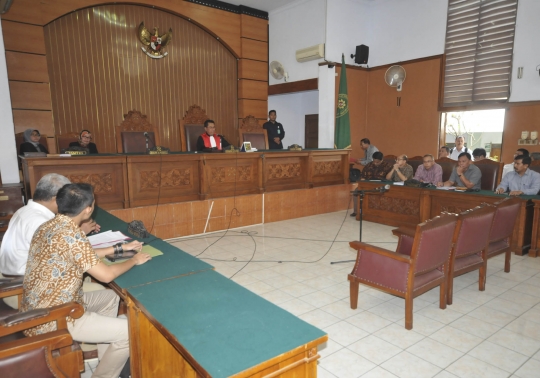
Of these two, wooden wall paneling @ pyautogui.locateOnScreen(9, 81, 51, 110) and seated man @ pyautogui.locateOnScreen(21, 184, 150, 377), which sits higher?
wooden wall paneling @ pyautogui.locateOnScreen(9, 81, 51, 110)

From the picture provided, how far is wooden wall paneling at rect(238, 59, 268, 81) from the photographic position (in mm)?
8609

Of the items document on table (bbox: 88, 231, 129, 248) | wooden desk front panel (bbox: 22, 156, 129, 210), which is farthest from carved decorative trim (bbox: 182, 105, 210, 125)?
document on table (bbox: 88, 231, 129, 248)

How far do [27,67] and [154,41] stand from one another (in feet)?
7.83

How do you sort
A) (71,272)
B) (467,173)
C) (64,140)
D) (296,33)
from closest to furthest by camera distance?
(71,272) → (467,173) → (64,140) → (296,33)

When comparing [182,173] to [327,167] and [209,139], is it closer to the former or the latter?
[209,139]

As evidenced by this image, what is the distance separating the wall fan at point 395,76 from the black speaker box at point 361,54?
0.59 meters

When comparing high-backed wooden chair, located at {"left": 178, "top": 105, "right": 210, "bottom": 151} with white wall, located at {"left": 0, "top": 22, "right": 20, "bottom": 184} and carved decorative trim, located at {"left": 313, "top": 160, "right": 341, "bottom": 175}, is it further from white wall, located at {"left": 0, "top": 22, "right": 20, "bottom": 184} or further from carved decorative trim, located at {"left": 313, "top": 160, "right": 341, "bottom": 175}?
white wall, located at {"left": 0, "top": 22, "right": 20, "bottom": 184}

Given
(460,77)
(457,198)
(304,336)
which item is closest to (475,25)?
(460,77)

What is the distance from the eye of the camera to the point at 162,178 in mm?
4633

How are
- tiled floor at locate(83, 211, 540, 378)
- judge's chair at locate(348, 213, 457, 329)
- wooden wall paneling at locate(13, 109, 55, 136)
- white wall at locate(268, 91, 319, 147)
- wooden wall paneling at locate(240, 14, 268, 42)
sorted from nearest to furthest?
1. tiled floor at locate(83, 211, 540, 378)
2. judge's chair at locate(348, 213, 457, 329)
3. wooden wall paneling at locate(13, 109, 55, 136)
4. wooden wall paneling at locate(240, 14, 268, 42)
5. white wall at locate(268, 91, 319, 147)

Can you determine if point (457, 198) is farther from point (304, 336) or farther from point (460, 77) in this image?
point (304, 336)

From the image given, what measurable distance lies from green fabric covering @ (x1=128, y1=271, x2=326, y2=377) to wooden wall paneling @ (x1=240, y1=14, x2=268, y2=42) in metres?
7.98

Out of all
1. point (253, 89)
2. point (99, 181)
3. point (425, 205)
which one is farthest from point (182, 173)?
point (253, 89)

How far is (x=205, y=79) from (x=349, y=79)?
10.8 feet
